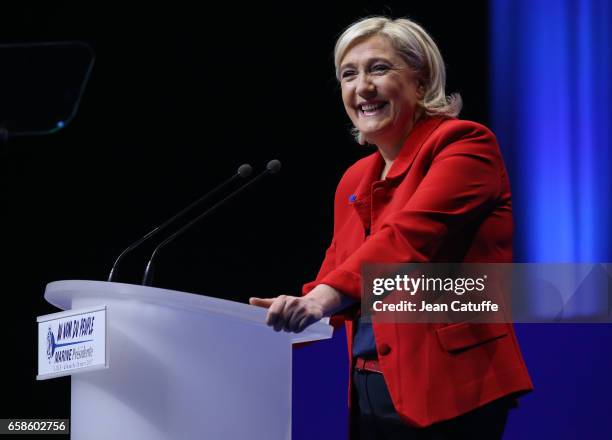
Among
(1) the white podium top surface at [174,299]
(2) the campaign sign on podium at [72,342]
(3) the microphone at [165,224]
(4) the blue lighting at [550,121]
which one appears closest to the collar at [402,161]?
(1) the white podium top surface at [174,299]

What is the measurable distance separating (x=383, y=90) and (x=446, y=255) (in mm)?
407

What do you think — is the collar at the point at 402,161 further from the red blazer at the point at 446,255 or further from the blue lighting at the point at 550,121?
the blue lighting at the point at 550,121

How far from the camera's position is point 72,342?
1661 millimetres

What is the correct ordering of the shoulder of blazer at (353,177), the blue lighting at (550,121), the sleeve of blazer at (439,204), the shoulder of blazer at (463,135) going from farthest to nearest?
the blue lighting at (550,121) < the shoulder of blazer at (353,177) < the shoulder of blazer at (463,135) < the sleeve of blazer at (439,204)

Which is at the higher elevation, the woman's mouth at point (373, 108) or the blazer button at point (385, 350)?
the woman's mouth at point (373, 108)

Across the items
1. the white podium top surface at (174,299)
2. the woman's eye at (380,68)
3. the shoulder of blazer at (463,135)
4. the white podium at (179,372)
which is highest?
the woman's eye at (380,68)

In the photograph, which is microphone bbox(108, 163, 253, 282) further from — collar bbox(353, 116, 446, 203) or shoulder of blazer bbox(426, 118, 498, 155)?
shoulder of blazer bbox(426, 118, 498, 155)

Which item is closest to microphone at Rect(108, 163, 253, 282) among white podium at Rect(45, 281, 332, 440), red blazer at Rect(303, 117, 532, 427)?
white podium at Rect(45, 281, 332, 440)

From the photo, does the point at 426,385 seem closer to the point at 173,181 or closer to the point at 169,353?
the point at 169,353

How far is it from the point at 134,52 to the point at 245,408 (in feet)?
8.94

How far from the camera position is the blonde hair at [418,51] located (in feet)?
6.18

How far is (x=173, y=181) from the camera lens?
4051 mm

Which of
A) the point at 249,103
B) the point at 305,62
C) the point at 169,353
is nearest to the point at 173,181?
the point at 249,103

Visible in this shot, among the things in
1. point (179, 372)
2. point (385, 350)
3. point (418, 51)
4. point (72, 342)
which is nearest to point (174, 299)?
point (179, 372)
